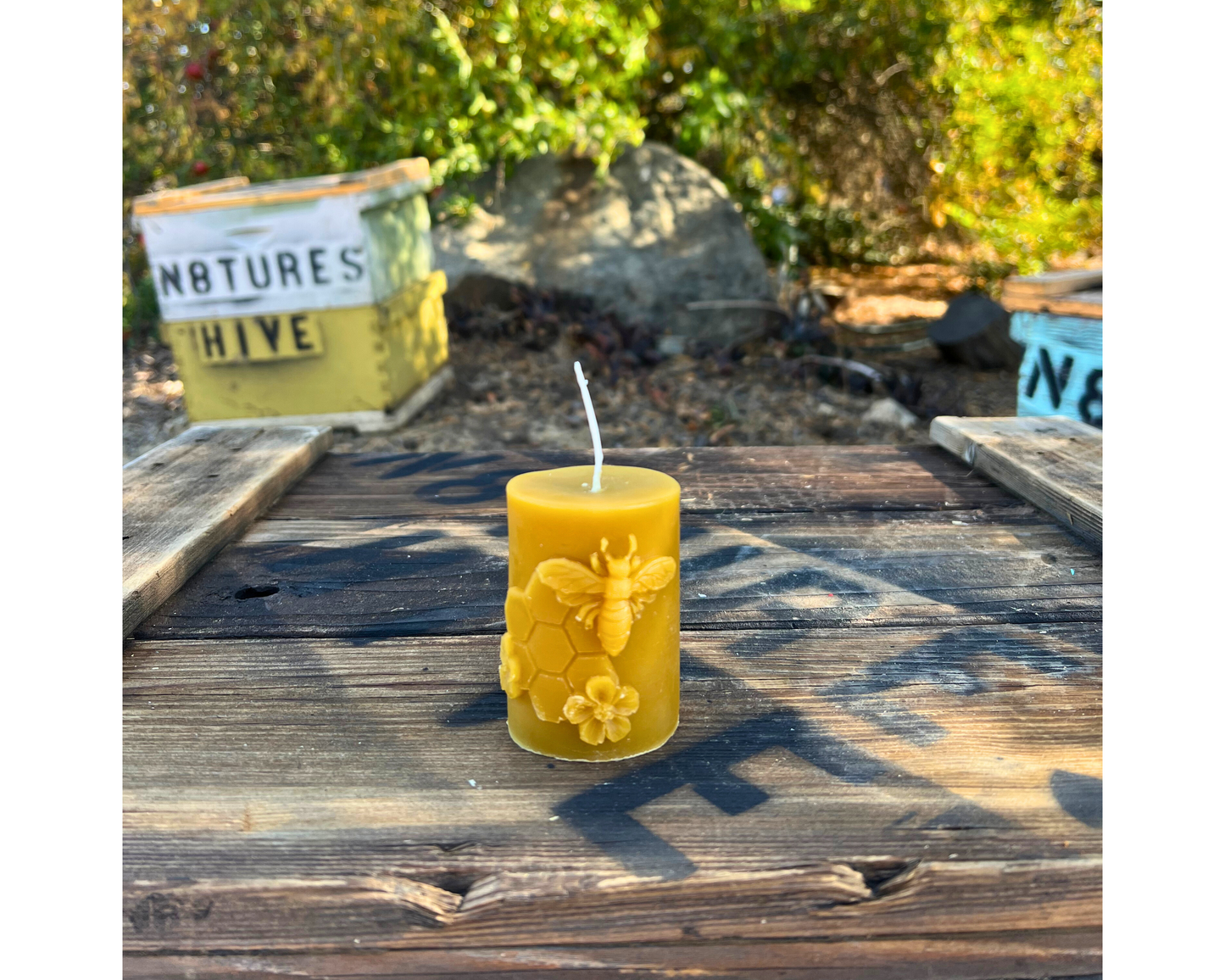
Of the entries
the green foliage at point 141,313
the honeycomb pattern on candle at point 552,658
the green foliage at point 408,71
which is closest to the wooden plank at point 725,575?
the honeycomb pattern on candle at point 552,658

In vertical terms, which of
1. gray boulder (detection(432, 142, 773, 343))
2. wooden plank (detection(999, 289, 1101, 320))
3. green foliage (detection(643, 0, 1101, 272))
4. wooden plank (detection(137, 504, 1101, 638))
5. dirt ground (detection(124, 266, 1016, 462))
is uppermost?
green foliage (detection(643, 0, 1101, 272))

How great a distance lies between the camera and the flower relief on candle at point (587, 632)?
2.54 feet

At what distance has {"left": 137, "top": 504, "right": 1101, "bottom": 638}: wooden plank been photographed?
1045 mm

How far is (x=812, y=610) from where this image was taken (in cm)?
107

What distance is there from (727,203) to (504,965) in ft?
15.1

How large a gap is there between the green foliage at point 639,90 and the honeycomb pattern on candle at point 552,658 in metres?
3.93

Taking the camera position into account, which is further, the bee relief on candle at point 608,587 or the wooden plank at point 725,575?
the wooden plank at point 725,575

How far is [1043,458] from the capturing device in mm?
1444

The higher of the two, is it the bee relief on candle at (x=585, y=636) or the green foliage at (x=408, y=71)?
the green foliage at (x=408, y=71)

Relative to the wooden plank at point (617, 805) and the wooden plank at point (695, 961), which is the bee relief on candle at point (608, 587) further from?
the wooden plank at point (695, 961)

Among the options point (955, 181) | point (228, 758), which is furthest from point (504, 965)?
point (955, 181)

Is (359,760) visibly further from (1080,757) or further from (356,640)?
(1080,757)

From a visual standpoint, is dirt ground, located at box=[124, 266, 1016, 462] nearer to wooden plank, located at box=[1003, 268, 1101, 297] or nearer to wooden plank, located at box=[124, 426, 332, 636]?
wooden plank, located at box=[1003, 268, 1101, 297]

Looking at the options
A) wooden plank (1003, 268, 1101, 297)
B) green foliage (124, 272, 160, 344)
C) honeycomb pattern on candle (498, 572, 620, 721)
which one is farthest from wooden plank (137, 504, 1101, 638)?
green foliage (124, 272, 160, 344)
